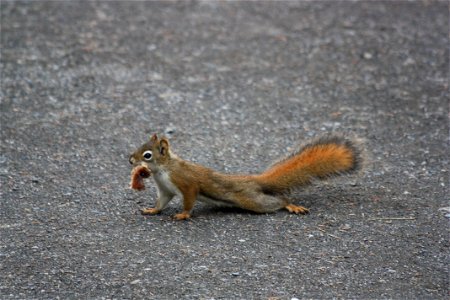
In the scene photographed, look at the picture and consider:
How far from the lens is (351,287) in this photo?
3.29 m

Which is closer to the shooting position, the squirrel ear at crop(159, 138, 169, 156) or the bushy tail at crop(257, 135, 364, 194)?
the squirrel ear at crop(159, 138, 169, 156)

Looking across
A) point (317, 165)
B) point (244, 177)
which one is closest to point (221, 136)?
point (244, 177)

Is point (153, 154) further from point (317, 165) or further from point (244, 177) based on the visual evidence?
point (317, 165)

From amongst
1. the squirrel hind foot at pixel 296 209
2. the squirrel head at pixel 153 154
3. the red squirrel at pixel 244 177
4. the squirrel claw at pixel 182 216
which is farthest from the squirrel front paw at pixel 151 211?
the squirrel hind foot at pixel 296 209

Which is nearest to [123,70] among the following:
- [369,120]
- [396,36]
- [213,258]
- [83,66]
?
[83,66]

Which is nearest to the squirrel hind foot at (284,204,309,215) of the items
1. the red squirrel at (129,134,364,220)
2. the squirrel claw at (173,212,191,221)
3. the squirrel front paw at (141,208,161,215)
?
the red squirrel at (129,134,364,220)

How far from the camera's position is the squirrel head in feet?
12.7

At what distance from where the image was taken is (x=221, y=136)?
16.8 feet

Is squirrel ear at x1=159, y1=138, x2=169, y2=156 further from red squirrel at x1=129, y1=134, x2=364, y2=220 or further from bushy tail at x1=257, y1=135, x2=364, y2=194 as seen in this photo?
bushy tail at x1=257, y1=135, x2=364, y2=194

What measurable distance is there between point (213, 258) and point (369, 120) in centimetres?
224

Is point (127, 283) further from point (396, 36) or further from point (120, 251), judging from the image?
point (396, 36)

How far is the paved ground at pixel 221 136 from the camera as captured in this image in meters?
3.42

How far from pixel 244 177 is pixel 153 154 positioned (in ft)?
1.74

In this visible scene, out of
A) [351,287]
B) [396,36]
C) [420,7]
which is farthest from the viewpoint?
[420,7]
